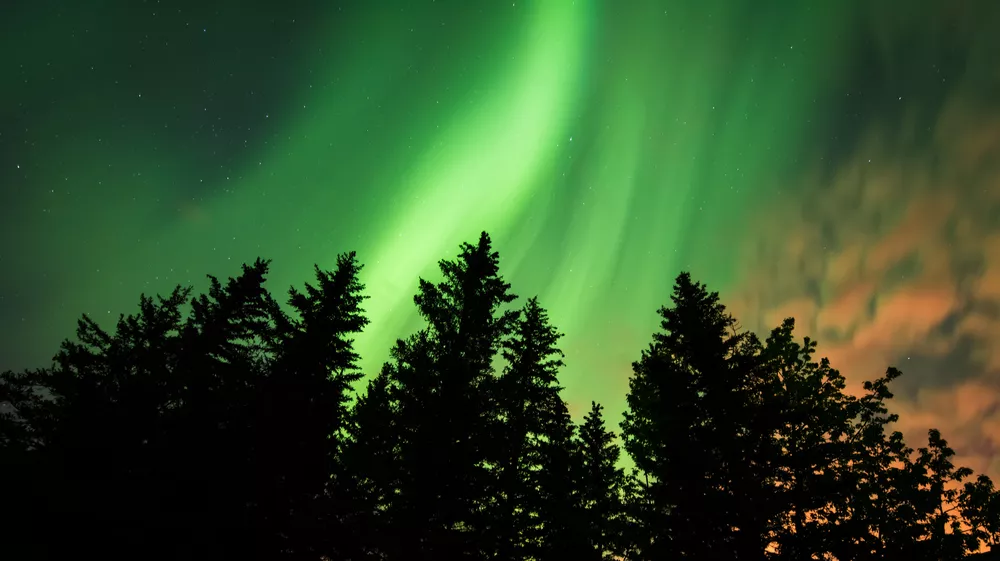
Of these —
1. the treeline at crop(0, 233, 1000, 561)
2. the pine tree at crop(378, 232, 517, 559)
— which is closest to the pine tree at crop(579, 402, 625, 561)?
the treeline at crop(0, 233, 1000, 561)

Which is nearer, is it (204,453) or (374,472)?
(204,453)

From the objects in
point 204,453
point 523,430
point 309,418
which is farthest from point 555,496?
point 204,453

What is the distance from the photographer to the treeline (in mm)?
9289

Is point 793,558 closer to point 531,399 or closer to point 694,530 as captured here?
point 694,530

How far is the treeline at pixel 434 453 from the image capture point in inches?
366

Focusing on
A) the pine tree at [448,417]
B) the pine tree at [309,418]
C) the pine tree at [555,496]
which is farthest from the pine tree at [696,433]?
the pine tree at [309,418]

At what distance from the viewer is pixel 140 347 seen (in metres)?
17.8

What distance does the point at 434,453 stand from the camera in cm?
1132

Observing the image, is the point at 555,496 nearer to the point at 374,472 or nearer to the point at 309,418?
the point at 374,472

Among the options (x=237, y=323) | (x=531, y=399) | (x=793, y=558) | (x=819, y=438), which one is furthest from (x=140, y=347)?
(x=819, y=438)

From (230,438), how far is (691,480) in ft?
41.1

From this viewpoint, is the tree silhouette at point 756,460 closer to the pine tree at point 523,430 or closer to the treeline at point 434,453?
the treeline at point 434,453

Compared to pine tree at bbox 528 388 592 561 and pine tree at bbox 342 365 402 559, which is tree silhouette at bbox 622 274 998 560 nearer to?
pine tree at bbox 528 388 592 561

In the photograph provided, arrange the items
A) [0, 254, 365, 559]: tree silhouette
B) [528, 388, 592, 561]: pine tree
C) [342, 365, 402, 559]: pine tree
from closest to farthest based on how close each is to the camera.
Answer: [0, 254, 365, 559]: tree silhouette < [342, 365, 402, 559]: pine tree < [528, 388, 592, 561]: pine tree
